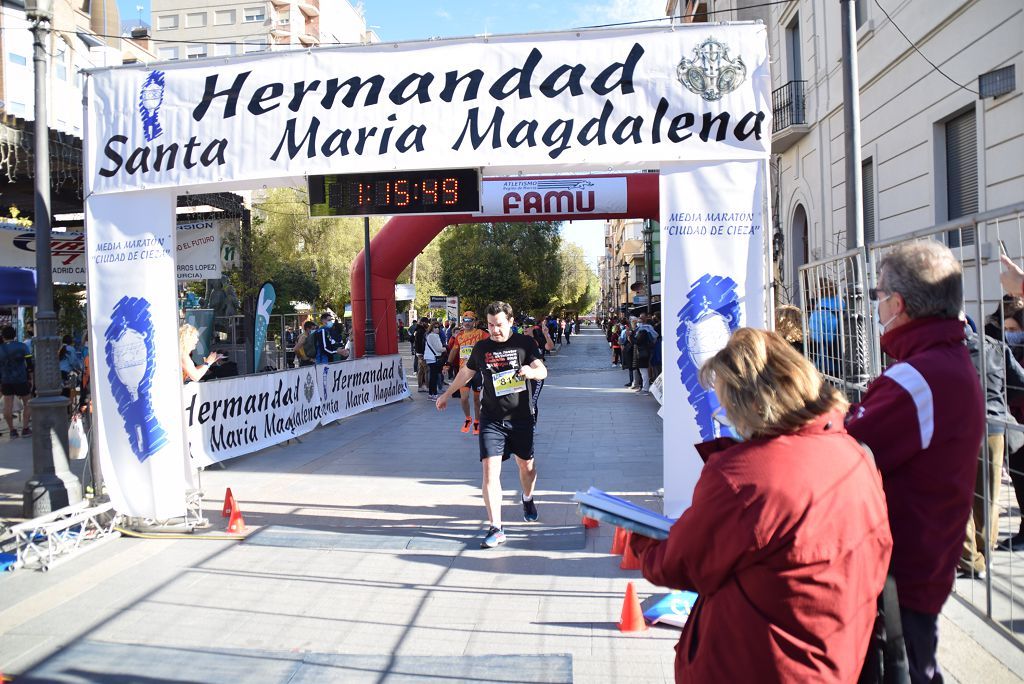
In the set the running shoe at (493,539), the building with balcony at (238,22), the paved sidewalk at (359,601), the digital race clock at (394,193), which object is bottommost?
the paved sidewalk at (359,601)

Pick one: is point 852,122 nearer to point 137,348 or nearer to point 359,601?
point 359,601

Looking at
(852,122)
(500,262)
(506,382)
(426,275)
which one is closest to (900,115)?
(852,122)

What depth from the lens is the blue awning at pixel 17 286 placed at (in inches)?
426

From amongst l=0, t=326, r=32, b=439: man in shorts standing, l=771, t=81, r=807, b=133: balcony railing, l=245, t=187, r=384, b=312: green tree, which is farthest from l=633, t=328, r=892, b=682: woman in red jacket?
l=245, t=187, r=384, b=312: green tree

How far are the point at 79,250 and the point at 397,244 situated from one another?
21.9 ft

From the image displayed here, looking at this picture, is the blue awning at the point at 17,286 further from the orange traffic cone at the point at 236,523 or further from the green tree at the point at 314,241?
the green tree at the point at 314,241

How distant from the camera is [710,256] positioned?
19.0ft

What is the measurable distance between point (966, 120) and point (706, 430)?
26.8 feet

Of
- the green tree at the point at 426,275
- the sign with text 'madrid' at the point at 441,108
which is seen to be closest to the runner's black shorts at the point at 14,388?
the sign with text 'madrid' at the point at 441,108

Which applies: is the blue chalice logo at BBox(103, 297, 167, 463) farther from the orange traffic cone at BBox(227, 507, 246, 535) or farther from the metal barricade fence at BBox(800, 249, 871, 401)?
the metal barricade fence at BBox(800, 249, 871, 401)

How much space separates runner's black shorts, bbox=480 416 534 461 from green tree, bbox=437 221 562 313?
35685mm

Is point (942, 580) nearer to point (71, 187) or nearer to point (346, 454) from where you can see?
point (346, 454)

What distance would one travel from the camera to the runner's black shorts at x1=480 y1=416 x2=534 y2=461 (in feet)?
20.4

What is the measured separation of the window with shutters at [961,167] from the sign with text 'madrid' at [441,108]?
263 inches
